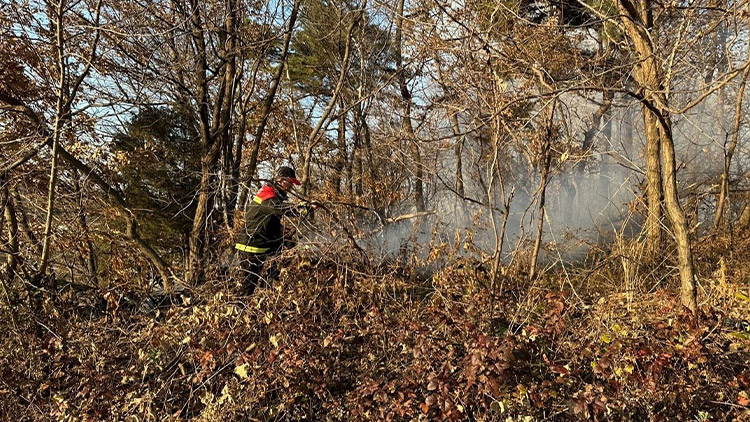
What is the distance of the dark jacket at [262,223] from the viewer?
5.60 metres

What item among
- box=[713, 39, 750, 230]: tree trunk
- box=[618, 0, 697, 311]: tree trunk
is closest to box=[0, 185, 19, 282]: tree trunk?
box=[618, 0, 697, 311]: tree trunk

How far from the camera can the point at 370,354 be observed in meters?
4.08

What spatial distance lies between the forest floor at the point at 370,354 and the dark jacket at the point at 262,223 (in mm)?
854

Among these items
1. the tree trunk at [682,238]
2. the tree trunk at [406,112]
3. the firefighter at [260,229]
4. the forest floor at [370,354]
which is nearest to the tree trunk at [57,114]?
the forest floor at [370,354]

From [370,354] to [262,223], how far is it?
2369 millimetres

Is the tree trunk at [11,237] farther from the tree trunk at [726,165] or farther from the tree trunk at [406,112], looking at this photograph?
the tree trunk at [726,165]

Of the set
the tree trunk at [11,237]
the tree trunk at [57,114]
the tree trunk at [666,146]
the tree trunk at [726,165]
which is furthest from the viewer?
the tree trunk at [726,165]

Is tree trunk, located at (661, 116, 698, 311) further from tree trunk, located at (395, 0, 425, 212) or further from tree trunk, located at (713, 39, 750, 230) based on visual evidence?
tree trunk, located at (713, 39, 750, 230)

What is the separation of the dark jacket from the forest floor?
2.80ft

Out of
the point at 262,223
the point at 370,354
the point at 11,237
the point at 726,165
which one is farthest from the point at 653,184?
the point at 11,237

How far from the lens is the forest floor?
3254 mm

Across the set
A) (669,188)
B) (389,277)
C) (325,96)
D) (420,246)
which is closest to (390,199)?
(325,96)

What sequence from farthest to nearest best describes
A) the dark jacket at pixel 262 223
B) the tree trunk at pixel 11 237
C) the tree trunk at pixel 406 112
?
the tree trunk at pixel 406 112, the dark jacket at pixel 262 223, the tree trunk at pixel 11 237

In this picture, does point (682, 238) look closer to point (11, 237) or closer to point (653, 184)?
point (653, 184)
